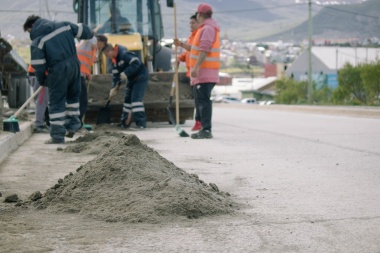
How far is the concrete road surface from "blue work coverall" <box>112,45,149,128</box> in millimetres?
3622

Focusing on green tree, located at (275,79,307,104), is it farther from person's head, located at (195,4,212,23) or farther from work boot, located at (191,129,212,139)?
work boot, located at (191,129,212,139)

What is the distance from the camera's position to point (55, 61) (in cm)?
1160

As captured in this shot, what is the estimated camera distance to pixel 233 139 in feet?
40.3

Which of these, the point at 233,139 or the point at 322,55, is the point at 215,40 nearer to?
the point at 233,139

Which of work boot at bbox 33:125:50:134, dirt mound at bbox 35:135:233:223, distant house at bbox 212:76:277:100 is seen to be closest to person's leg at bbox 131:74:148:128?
work boot at bbox 33:125:50:134

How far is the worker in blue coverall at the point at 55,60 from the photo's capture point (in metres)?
11.5

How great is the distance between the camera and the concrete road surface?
14.3 ft

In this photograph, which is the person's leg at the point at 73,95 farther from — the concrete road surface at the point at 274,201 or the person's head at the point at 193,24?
the person's head at the point at 193,24

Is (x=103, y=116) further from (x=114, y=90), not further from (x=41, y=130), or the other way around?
(x=41, y=130)

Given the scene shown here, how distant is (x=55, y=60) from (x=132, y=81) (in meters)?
3.55

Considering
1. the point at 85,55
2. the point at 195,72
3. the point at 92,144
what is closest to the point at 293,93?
the point at 85,55

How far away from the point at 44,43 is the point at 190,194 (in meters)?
6.69

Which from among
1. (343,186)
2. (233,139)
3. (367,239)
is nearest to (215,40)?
(233,139)

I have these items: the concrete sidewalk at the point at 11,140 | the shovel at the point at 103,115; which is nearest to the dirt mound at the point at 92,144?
the concrete sidewalk at the point at 11,140
